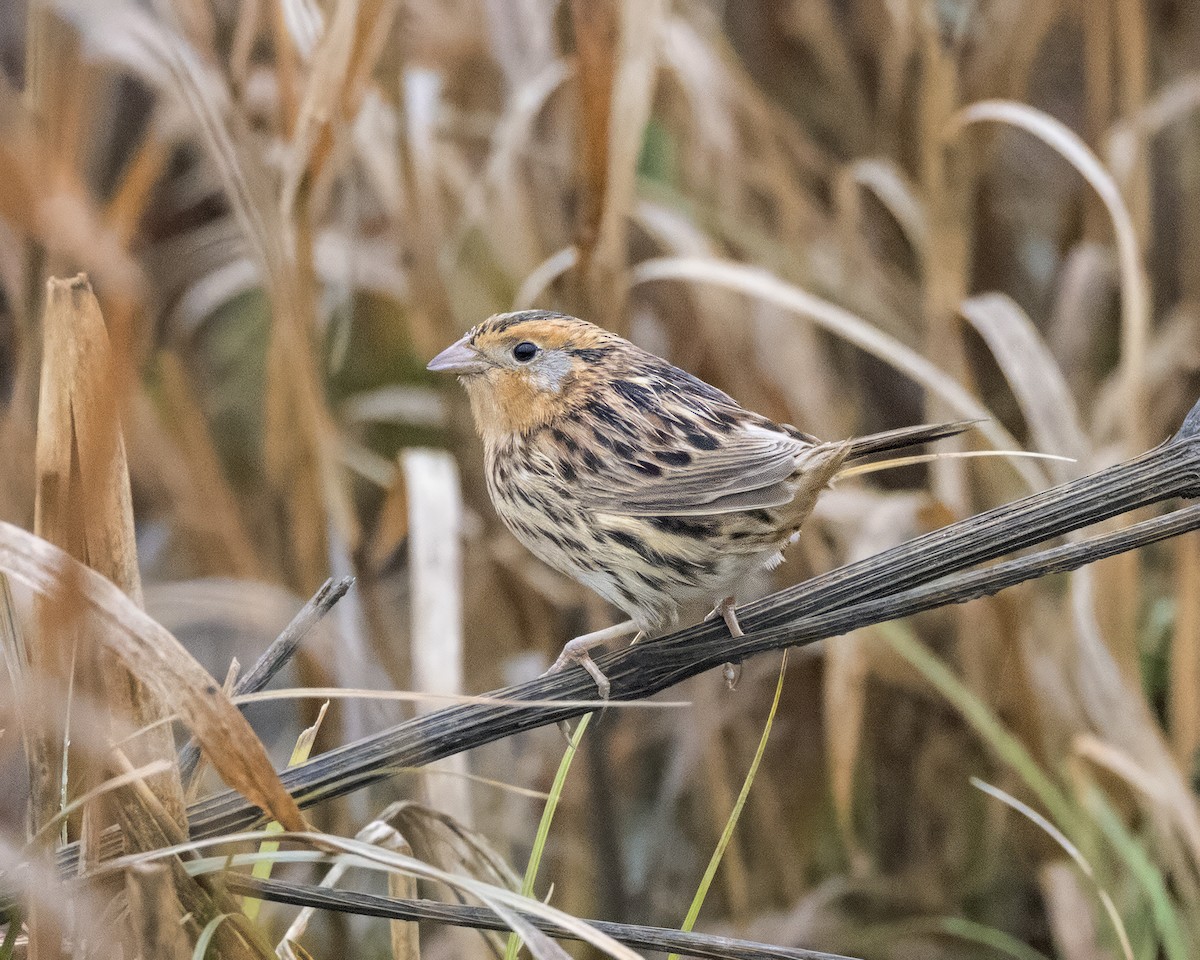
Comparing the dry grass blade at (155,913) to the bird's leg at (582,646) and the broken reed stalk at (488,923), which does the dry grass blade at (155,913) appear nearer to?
the broken reed stalk at (488,923)

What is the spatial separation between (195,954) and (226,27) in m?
1.59

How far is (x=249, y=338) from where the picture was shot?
248 cm

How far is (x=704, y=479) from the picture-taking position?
1.04m

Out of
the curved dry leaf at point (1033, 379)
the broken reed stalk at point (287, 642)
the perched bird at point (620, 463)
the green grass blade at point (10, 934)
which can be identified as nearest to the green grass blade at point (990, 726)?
the curved dry leaf at point (1033, 379)

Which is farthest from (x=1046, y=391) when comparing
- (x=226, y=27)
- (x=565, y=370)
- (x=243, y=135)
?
(x=226, y=27)

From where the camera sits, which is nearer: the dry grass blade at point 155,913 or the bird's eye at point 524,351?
the dry grass blade at point 155,913

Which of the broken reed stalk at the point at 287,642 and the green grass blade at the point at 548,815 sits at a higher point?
the broken reed stalk at the point at 287,642

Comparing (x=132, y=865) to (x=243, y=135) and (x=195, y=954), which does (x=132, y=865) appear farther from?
(x=243, y=135)

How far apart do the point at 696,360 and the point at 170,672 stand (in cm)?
110

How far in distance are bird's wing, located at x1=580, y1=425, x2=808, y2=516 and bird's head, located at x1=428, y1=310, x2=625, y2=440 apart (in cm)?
9

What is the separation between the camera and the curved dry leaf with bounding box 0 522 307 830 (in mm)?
745

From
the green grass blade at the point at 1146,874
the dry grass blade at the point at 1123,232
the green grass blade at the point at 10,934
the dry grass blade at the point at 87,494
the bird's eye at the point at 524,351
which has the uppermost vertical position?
the dry grass blade at the point at 1123,232

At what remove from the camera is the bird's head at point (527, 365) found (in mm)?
1045

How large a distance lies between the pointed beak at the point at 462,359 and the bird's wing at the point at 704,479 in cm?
15
